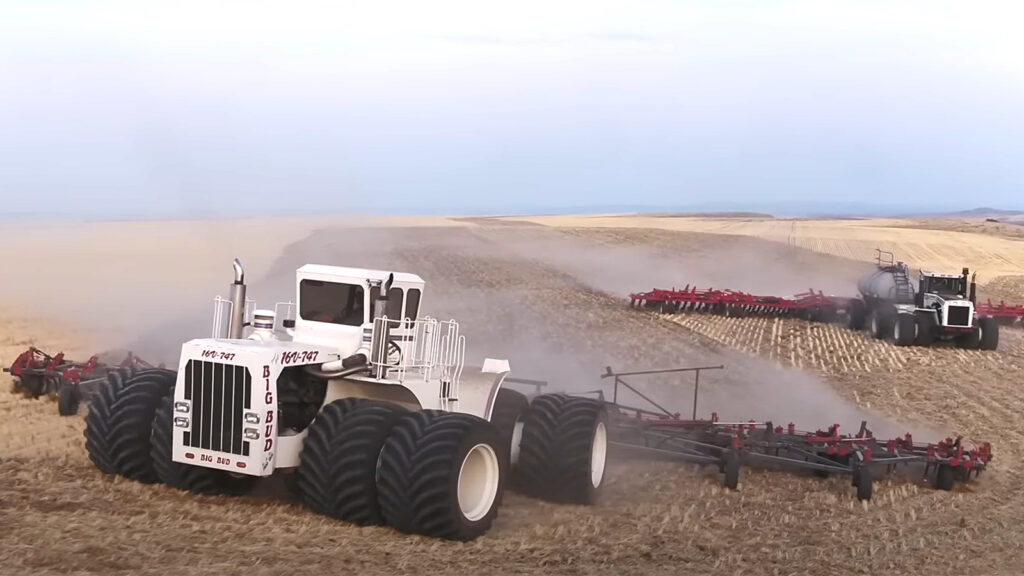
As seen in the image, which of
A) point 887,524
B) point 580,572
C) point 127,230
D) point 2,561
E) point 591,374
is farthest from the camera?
point 127,230

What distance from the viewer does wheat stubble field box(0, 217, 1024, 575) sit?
36.4 ft

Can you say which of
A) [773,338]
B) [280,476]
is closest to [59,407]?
[280,476]

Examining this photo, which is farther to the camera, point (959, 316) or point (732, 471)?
point (959, 316)

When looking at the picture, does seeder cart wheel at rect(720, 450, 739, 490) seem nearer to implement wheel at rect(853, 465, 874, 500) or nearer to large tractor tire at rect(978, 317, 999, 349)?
implement wheel at rect(853, 465, 874, 500)

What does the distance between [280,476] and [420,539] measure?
3.01m

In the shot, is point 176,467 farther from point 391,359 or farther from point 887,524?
point 887,524

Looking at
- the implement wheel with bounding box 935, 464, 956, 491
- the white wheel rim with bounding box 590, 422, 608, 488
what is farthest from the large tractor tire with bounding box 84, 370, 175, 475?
the implement wheel with bounding box 935, 464, 956, 491

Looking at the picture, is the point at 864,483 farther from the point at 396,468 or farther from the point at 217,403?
the point at 217,403

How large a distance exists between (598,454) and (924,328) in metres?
19.0

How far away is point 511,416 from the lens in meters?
14.5

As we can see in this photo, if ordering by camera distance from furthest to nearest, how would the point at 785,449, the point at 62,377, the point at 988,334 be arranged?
the point at 988,334 → the point at 62,377 → the point at 785,449

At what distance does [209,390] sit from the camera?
12.0m

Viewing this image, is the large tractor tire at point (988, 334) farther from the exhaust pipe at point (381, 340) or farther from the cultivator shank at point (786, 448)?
the exhaust pipe at point (381, 340)

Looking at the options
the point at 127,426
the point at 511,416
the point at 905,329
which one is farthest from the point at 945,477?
the point at 905,329
